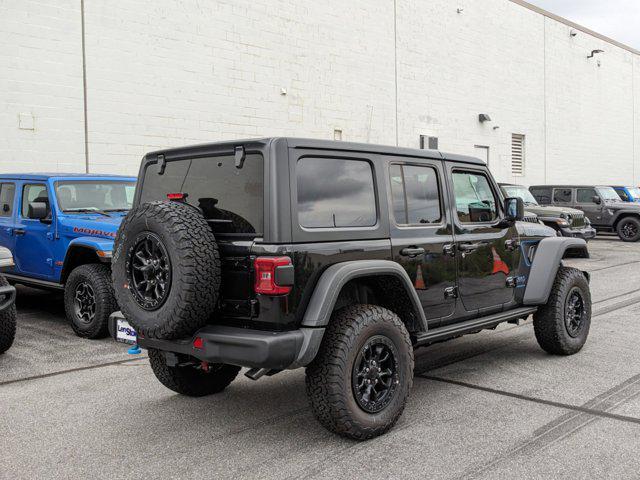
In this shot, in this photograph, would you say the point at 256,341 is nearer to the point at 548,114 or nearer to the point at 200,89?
the point at 200,89

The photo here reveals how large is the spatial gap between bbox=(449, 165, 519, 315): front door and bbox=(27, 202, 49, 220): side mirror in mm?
4858

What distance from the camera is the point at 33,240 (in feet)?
25.6

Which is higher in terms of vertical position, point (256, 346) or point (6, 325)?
point (256, 346)

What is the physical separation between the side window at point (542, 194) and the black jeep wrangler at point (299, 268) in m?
15.3

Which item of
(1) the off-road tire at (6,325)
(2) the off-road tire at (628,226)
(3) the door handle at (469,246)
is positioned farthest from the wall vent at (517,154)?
(1) the off-road tire at (6,325)

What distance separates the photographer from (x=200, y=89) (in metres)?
13.5

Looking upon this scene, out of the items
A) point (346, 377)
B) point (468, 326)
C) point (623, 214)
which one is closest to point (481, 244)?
point (468, 326)

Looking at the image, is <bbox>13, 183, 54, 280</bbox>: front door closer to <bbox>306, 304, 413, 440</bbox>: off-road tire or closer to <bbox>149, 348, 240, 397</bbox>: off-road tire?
<bbox>149, 348, 240, 397</bbox>: off-road tire

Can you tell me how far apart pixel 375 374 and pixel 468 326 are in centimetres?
121

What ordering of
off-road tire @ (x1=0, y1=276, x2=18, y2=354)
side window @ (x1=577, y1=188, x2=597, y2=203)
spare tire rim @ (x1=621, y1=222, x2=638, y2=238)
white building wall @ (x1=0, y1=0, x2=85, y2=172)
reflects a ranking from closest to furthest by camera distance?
off-road tire @ (x1=0, y1=276, x2=18, y2=354) < white building wall @ (x1=0, y1=0, x2=85, y2=172) < spare tire rim @ (x1=621, y1=222, x2=638, y2=238) < side window @ (x1=577, y1=188, x2=597, y2=203)

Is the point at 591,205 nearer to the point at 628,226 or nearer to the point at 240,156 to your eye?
the point at 628,226

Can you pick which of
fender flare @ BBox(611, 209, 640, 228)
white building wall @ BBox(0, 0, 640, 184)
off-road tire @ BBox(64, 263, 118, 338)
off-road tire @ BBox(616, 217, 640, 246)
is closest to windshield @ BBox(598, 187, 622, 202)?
fender flare @ BBox(611, 209, 640, 228)

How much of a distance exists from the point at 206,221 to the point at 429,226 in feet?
5.64

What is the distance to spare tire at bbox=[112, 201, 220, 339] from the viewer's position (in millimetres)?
3643
